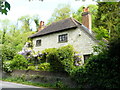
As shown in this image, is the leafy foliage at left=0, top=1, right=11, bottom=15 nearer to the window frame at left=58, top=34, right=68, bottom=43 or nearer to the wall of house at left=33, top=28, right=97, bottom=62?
the wall of house at left=33, top=28, right=97, bottom=62

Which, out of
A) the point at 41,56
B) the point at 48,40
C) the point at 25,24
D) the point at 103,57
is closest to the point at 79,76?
the point at 103,57

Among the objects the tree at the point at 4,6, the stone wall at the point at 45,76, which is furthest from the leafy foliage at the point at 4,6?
the stone wall at the point at 45,76

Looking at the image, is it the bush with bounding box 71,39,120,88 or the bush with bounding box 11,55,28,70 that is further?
the bush with bounding box 11,55,28,70

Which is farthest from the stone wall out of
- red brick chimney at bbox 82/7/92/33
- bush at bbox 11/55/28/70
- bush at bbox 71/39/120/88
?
red brick chimney at bbox 82/7/92/33

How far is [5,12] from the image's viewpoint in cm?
95

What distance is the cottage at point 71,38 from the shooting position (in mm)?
9164

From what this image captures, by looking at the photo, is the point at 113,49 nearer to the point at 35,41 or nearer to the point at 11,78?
the point at 11,78

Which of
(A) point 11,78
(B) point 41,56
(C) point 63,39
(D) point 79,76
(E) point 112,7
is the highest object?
(E) point 112,7

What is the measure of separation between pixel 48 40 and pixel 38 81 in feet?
14.3

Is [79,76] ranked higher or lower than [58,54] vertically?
lower

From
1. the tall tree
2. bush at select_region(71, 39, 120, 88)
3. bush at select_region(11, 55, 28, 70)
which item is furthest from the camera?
the tall tree

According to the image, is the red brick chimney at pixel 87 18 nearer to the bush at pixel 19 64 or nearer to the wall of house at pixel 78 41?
the wall of house at pixel 78 41

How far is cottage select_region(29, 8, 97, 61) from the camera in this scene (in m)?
9.16

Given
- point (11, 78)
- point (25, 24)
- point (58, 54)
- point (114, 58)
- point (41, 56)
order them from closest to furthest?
point (114, 58) → point (58, 54) → point (11, 78) → point (41, 56) → point (25, 24)
